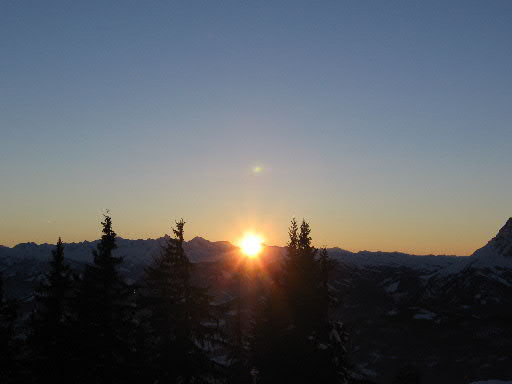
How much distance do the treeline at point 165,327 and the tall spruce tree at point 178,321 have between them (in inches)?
1.8

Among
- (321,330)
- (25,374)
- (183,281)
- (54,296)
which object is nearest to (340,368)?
(321,330)

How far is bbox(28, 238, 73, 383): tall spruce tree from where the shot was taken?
84.9ft

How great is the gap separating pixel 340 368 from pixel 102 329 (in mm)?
11452

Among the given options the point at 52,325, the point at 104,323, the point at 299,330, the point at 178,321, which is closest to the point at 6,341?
the point at 52,325

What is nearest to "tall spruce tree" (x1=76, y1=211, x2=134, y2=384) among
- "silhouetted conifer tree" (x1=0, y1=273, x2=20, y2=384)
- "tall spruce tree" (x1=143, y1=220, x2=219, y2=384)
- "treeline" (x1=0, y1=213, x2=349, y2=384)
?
"treeline" (x1=0, y1=213, x2=349, y2=384)

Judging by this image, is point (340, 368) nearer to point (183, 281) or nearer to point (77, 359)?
point (183, 281)

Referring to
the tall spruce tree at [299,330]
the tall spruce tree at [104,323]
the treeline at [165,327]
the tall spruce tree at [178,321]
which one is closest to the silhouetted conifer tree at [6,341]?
the treeline at [165,327]

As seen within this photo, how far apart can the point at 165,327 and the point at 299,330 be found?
20.6ft

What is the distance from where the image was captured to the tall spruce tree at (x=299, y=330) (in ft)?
89.2

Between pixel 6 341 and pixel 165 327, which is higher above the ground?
pixel 165 327

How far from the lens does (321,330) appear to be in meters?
28.4

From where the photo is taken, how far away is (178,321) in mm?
26797

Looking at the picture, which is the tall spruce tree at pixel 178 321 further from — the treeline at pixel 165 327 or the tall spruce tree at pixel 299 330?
the tall spruce tree at pixel 299 330

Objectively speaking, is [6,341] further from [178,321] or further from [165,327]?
[178,321]
